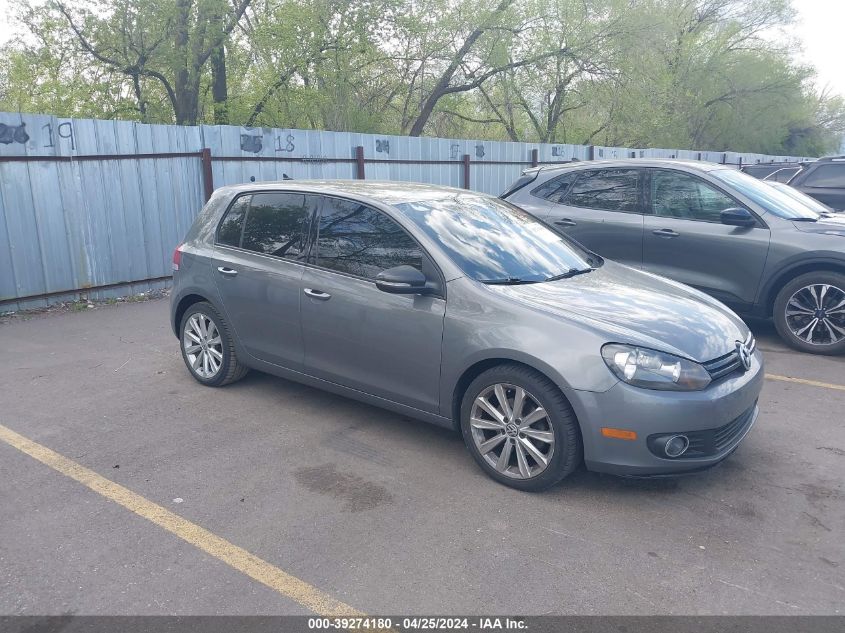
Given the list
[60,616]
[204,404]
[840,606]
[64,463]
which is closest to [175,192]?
[204,404]

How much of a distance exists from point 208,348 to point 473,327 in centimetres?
257

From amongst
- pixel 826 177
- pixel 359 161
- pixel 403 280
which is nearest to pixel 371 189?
pixel 403 280

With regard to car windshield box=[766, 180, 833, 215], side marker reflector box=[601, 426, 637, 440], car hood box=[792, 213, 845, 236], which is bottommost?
side marker reflector box=[601, 426, 637, 440]

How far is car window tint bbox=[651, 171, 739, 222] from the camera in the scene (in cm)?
696

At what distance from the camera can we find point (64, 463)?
164 inches

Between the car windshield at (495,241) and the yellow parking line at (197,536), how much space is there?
77.9 inches

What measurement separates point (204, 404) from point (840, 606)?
4.15 metres

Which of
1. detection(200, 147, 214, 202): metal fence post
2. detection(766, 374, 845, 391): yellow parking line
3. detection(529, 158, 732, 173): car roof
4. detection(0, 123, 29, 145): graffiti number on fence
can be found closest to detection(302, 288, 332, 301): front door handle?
detection(766, 374, 845, 391): yellow parking line

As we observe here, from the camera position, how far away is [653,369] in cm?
357

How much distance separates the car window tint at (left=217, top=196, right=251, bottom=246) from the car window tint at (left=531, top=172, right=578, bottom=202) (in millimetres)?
3797

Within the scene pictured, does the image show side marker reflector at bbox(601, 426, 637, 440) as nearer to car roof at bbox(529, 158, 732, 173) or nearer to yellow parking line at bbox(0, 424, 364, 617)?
yellow parking line at bbox(0, 424, 364, 617)

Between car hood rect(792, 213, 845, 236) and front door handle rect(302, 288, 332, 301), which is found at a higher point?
car hood rect(792, 213, 845, 236)

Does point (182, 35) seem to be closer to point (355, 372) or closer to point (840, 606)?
point (355, 372)

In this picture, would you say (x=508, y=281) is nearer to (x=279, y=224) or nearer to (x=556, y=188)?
(x=279, y=224)
